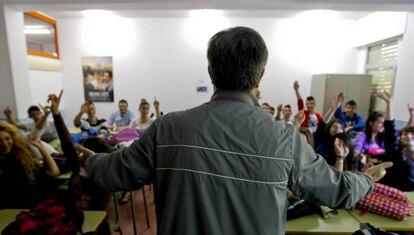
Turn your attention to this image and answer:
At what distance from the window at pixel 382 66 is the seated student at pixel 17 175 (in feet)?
18.1

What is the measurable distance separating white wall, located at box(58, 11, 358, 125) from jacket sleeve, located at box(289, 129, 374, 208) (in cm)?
506

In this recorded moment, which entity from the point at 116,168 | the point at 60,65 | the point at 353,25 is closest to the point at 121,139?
the point at 116,168

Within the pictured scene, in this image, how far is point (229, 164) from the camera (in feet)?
2.20

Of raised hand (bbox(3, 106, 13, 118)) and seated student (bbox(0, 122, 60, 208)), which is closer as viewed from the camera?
seated student (bbox(0, 122, 60, 208))

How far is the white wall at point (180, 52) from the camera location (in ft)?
18.0

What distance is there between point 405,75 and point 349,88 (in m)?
1.12

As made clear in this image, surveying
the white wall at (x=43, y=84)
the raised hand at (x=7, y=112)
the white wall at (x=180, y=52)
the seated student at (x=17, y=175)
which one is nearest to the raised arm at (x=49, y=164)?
the seated student at (x=17, y=175)

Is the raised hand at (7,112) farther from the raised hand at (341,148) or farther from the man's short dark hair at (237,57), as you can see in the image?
the raised hand at (341,148)

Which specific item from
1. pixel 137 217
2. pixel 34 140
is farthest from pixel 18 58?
pixel 137 217

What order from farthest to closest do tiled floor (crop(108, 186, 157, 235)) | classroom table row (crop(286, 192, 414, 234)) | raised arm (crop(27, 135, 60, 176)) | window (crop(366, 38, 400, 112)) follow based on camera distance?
window (crop(366, 38, 400, 112)) < tiled floor (crop(108, 186, 157, 235)) < raised arm (crop(27, 135, 60, 176)) < classroom table row (crop(286, 192, 414, 234))

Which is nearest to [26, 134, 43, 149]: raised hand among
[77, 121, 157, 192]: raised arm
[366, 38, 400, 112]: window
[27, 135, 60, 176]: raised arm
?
[27, 135, 60, 176]: raised arm

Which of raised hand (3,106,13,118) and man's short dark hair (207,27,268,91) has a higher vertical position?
man's short dark hair (207,27,268,91)

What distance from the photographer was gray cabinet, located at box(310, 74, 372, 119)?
16.2 ft

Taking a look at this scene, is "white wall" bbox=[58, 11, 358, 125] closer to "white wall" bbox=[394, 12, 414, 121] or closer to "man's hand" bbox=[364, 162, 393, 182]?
"white wall" bbox=[394, 12, 414, 121]
